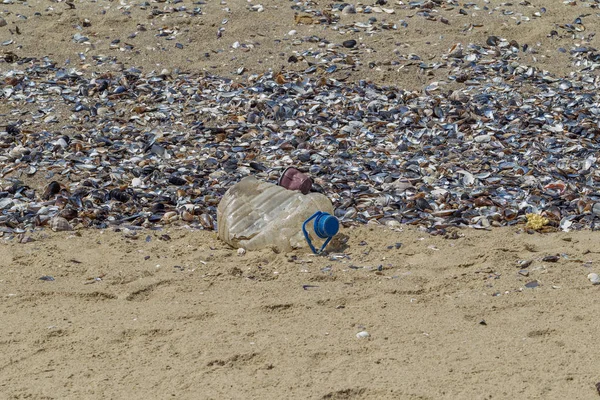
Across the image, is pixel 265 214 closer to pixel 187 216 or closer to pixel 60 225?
pixel 187 216

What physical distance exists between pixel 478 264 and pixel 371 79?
8.75 feet

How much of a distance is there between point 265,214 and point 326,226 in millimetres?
494

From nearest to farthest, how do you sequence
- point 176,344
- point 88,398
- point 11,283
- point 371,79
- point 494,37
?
point 88,398
point 176,344
point 11,283
point 371,79
point 494,37

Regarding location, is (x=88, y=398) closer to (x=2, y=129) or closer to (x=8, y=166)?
(x=8, y=166)

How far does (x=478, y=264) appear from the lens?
4.27m

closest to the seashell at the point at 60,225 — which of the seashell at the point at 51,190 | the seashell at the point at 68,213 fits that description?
the seashell at the point at 68,213

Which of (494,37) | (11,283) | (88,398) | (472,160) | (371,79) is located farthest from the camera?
(494,37)

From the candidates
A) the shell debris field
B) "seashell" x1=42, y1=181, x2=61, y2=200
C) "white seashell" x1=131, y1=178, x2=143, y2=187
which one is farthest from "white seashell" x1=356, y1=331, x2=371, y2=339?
"seashell" x1=42, y1=181, x2=61, y2=200

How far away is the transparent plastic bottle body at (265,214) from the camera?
4523 mm

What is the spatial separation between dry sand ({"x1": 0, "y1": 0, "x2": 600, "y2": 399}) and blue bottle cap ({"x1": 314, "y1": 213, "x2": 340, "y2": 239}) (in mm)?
135

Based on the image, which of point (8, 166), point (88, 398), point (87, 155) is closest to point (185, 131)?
point (87, 155)

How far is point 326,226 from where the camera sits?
4.29 meters

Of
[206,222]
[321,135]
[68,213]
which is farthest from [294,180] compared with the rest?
[68,213]

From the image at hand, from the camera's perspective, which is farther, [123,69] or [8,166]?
[123,69]
